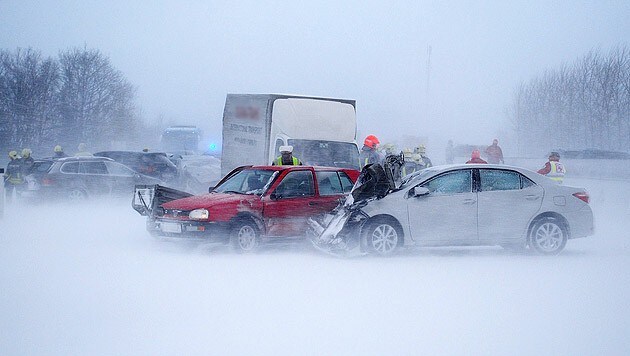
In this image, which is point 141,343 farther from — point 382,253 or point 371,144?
point 371,144

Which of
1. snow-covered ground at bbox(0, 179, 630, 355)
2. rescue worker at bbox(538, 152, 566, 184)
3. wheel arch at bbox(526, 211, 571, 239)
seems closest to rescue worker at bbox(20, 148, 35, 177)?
snow-covered ground at bbox(0, 179, 630, 355)

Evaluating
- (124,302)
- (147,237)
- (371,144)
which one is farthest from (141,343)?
(371,144)

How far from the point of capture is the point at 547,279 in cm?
955

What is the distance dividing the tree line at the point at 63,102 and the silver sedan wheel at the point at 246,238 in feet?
174

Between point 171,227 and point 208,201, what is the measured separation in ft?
2.35

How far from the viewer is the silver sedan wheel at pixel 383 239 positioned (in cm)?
1162

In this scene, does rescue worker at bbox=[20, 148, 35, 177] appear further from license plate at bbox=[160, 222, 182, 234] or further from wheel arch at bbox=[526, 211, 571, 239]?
wheel arch at bbox=[526, 211, 571, 239]

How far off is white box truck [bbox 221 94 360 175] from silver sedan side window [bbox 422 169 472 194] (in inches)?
253

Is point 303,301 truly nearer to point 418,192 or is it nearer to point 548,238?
point 418,192

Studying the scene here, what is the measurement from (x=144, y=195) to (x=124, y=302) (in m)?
5.79

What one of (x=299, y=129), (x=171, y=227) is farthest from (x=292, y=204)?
(x=299, y=129)

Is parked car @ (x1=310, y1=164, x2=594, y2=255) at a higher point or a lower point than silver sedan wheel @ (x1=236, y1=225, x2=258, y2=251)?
higher

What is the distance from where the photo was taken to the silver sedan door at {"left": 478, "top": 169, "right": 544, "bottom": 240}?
39.0ft

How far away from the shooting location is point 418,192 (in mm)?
11797
